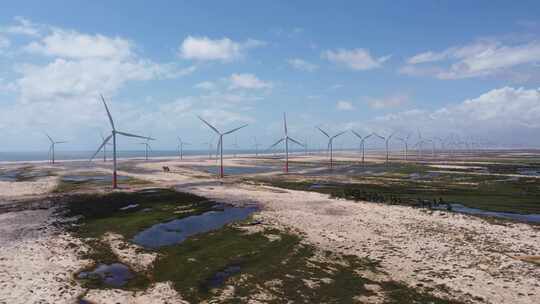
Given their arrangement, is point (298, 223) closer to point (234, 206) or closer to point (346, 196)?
point (234, 206)

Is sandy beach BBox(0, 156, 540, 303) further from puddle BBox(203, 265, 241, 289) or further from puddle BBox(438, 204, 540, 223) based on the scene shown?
puddle BBox(438, 204, 540, 223)

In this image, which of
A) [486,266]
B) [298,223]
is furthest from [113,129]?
[486,266]

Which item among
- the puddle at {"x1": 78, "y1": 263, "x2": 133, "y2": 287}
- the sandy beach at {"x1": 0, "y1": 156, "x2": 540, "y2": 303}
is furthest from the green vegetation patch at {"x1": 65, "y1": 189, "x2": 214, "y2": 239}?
the puddle at {"x1": 78, "y1": 263, "x2": 133, "y2": 287}

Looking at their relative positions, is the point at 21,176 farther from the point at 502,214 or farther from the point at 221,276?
the point at 502,214

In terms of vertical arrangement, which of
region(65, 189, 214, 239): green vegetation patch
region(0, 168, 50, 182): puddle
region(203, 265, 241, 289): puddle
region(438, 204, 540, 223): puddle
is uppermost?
region(0, 168, 50, 182): puddle

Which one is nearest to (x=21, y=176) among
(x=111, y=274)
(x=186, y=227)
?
(x=186, y=227)

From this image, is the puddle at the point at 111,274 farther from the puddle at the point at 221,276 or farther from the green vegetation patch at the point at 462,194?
the green vegetation patch at the point at 462,194
